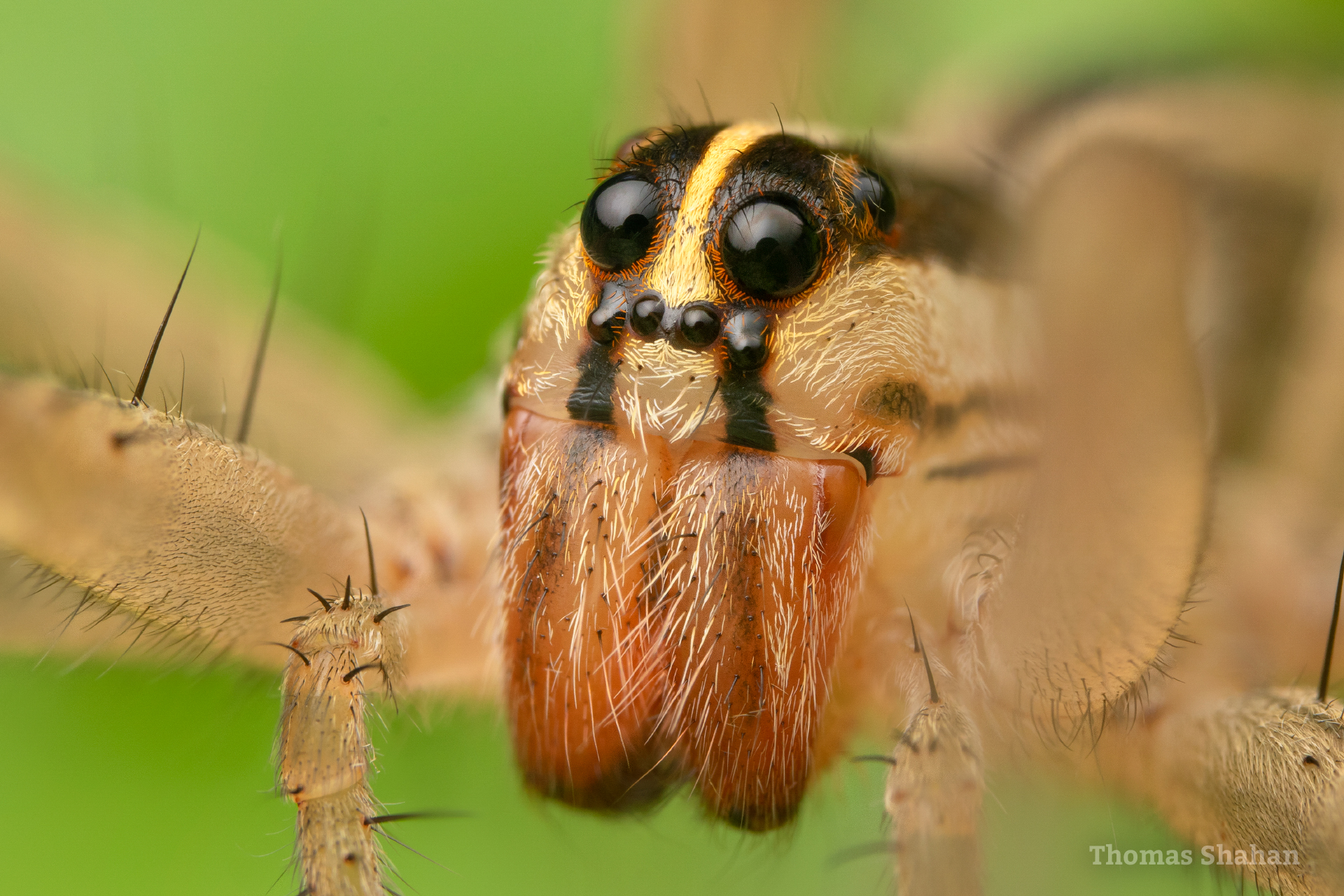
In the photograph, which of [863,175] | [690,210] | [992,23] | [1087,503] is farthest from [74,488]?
[992,23]

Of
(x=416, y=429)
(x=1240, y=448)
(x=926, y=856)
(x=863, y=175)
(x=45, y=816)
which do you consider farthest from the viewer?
(x=416, y=429)

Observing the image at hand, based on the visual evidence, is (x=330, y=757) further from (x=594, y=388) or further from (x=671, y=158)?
(x=671, y=158)

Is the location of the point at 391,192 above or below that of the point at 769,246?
above

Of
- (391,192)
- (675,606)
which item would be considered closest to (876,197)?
(675,606)

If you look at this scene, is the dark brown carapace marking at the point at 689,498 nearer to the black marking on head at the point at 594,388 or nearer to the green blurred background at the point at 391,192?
the black marking on head at the point at 594,388

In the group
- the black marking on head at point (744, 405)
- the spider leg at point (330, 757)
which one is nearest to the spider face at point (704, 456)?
the black marking on head at point (744, 405)

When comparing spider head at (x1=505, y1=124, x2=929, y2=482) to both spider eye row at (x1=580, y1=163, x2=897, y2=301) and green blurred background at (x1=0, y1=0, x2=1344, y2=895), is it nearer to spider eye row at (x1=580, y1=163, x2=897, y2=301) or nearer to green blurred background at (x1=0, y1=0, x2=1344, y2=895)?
spider eye row at (x1=580, y1=163, x2=897, y2=301)

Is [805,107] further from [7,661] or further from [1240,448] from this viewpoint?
[7,661]

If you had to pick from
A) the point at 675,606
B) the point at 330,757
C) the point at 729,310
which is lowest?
the point at 330,757
